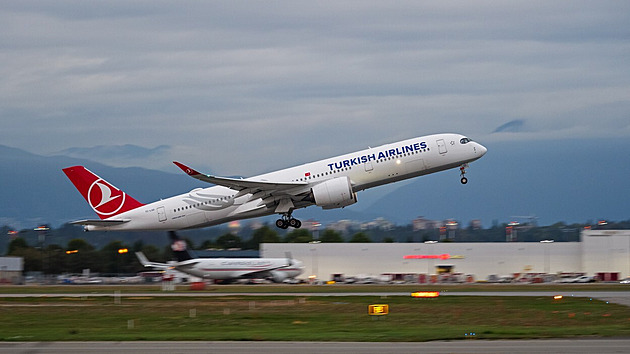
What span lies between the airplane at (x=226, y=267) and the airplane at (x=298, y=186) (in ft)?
37.5

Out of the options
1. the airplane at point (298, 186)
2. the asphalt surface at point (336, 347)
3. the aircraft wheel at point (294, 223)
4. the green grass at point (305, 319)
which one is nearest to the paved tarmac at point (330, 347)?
the asphalt surface at point (336, 347)

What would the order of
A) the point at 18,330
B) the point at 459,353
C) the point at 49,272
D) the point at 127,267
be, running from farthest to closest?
1. the point at 127,267
2. the point at 49,272
3. the point at 18,330
4. the point at 459,353

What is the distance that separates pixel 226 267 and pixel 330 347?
4280 cm

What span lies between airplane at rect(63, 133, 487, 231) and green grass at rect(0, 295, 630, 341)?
5.17m

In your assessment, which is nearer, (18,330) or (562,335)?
(562,335)

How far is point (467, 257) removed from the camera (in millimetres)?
93688

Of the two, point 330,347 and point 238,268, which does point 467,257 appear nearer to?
point 238,268

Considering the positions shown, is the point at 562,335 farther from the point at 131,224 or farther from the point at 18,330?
the point at 131,224

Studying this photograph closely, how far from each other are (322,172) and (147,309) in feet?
42.6

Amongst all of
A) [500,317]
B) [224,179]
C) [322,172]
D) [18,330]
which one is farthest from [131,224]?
[500,317]

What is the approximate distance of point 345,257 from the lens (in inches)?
3664

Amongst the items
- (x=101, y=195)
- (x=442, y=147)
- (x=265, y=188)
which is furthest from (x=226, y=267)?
(x=442, y=147)

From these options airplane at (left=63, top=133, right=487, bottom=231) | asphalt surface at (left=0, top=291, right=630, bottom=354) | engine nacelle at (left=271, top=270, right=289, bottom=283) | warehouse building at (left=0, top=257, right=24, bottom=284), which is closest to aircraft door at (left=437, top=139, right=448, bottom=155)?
airplane at (left=63, top=133, right=487, bottom=231)

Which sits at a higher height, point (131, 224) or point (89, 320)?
point (131, 224)
